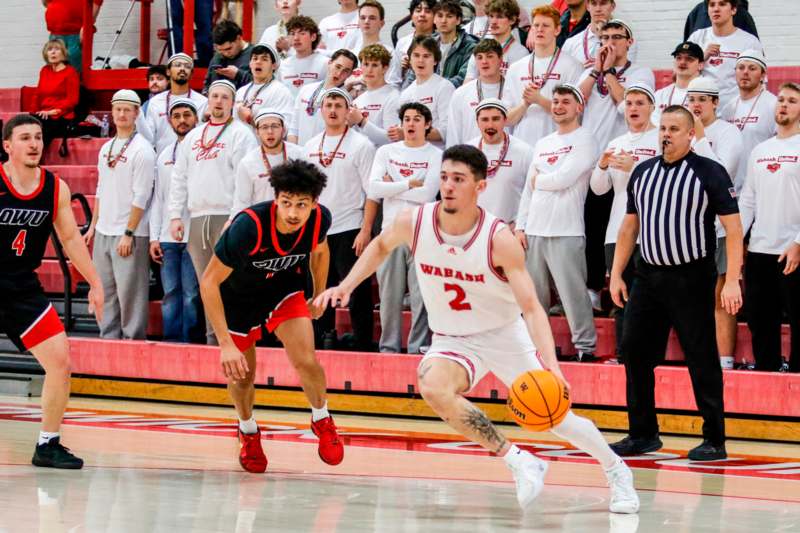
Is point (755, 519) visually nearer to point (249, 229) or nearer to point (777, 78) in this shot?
point (249, 229)

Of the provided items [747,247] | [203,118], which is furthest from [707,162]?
[203,118]

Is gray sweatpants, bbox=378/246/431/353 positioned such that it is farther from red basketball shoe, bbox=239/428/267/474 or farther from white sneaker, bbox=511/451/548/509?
white sneaker, bbox=511/451/548/509

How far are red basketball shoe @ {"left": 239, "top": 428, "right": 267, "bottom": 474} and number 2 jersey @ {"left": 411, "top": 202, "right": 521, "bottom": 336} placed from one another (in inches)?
60.0

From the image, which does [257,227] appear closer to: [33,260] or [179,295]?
[33,260]

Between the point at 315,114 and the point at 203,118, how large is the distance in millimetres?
1262

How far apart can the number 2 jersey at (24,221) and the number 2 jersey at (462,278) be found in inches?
96.4

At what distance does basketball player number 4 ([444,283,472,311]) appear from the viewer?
6410mm

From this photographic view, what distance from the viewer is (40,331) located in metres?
7.44

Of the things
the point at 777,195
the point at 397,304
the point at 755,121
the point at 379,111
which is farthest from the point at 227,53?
the point at 777,195

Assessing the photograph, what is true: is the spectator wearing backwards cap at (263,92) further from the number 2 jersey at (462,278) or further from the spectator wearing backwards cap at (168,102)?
the number 2 jersey at (462,278)

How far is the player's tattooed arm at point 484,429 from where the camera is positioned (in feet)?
20.2

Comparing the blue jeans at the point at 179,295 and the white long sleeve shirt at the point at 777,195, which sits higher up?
the white long sleeve shirt at the point at 777,195

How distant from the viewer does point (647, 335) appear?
8164mm

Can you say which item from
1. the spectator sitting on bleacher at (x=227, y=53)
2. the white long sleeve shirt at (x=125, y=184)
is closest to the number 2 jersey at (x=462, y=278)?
the white long sleeve shirt at (x=125, y=184)
